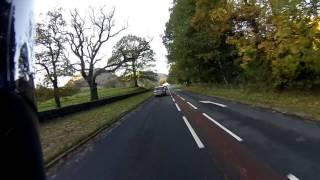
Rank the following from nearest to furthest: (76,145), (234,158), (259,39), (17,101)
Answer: (17,101)
(234,158)
(76,145)
(259,39)

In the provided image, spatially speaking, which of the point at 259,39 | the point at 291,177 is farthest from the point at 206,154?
the point at 259,39

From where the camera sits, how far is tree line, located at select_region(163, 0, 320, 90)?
82.5 ft

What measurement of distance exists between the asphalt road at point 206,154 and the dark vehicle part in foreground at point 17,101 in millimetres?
6576

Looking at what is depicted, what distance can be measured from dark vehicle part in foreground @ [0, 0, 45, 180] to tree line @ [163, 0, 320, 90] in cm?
2472

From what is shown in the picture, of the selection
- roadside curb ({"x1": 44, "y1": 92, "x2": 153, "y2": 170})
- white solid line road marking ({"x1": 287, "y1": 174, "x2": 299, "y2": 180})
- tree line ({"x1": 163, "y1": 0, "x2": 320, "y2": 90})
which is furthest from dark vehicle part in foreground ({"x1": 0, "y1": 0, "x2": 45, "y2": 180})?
tree line ({"x1": 163, "y1": 0, "x2": 320, "y2": 90})

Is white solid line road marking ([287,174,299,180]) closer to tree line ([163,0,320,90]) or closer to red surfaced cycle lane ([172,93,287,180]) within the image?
red surfaced cycle lane ([172,93,287,180])

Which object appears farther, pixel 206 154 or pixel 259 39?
pixel 259 39

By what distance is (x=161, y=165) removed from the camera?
353 inches

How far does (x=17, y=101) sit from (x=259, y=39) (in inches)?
1271

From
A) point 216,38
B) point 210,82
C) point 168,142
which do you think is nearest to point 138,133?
point 168,142

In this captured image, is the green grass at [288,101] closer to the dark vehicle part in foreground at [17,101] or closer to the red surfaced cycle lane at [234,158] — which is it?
the red surfaced cycle lane at [234,158]

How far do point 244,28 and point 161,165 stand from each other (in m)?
28.8

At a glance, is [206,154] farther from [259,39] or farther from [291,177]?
[259,39]

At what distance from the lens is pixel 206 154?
1007 centimetres
